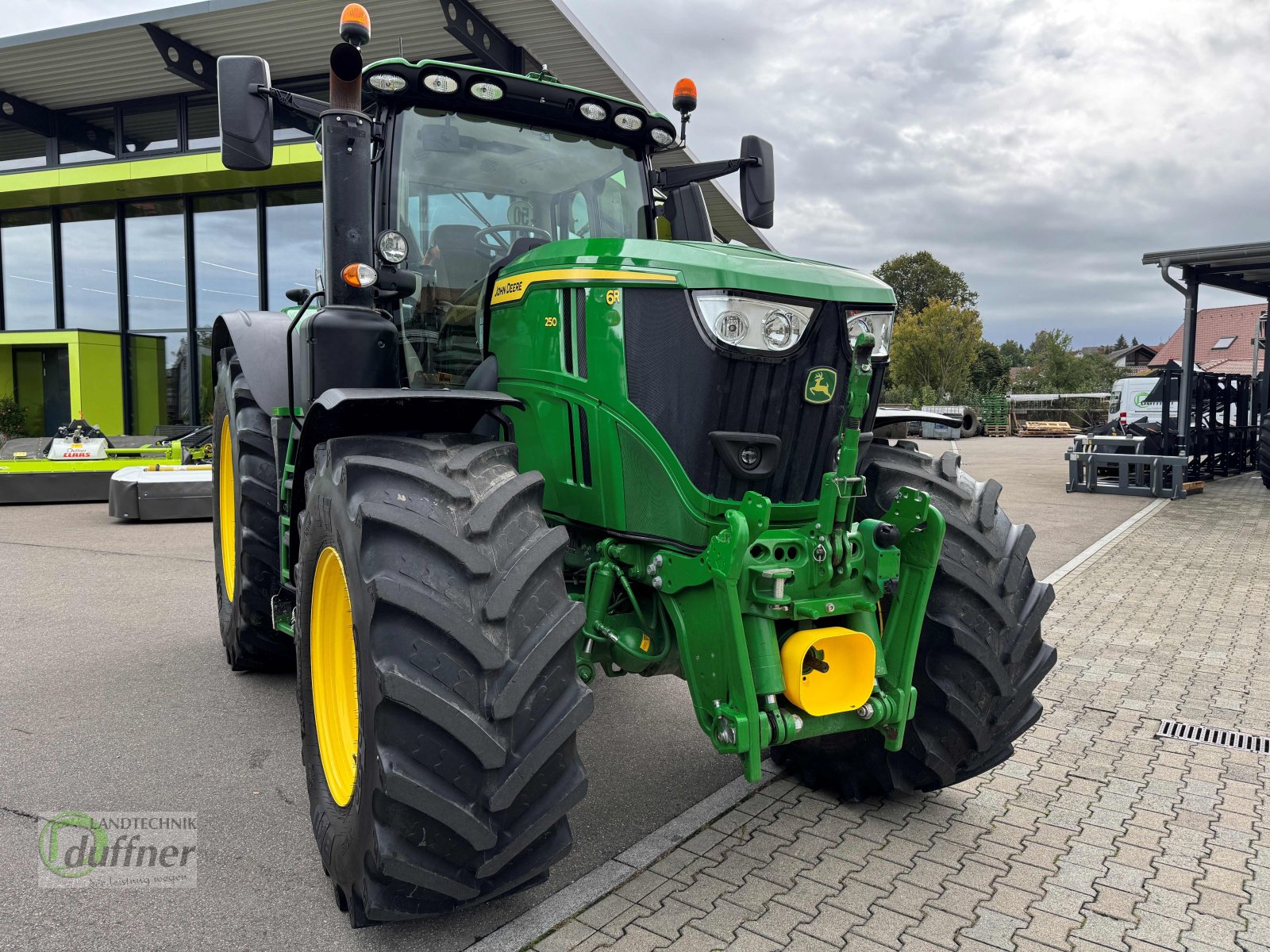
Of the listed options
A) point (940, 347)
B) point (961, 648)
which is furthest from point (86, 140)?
point (940, 347)

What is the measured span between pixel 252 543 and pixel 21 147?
18.3 metres

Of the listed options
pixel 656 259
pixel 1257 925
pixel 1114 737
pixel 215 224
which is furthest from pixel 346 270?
pixel 215 224

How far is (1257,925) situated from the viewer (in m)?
2.59

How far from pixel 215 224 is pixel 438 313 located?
634 inches

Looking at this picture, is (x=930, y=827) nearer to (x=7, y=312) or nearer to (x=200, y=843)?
(x=200, y=843)

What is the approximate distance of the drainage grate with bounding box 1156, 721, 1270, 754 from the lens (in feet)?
13.2

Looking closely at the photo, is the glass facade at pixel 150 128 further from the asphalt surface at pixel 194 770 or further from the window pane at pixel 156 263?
the asphalt surface at pixel 194 770

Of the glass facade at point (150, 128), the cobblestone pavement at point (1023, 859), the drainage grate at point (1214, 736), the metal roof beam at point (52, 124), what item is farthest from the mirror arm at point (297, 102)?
the metal roof beam at point (52, 124)

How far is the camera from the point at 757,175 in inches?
152

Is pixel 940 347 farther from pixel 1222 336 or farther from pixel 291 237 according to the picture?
pixel 291 237

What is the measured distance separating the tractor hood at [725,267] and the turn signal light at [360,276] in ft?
2.10

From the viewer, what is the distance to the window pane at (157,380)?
59.1 ft

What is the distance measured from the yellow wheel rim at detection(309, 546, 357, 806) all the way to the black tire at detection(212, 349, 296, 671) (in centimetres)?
131

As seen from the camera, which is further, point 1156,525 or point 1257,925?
point 1156,525
